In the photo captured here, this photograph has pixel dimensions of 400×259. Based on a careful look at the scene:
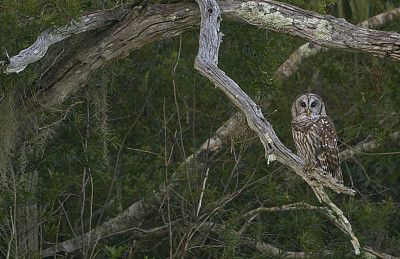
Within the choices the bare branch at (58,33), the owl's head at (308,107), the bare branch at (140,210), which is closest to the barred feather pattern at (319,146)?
the owl's head at (308,107)

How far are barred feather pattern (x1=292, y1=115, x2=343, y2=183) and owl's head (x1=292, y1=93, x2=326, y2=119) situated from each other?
0.46 ft

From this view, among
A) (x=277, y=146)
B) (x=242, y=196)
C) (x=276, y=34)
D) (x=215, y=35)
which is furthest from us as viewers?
(x=242, y=196)

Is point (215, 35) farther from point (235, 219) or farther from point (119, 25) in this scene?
point (235, 219)

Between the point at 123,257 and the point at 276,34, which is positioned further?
the point at 123,257

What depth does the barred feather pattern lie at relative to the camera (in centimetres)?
529

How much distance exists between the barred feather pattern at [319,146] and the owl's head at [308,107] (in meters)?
0.14

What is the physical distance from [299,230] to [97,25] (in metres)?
2.45

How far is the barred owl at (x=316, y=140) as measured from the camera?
5.29m

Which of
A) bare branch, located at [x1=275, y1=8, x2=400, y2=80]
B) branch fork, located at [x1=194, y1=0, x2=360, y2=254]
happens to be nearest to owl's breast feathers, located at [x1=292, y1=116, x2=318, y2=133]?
bare branch, located at [x1=275, y1=8, x2=400, y2=80]

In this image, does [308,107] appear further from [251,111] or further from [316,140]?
[251,111]

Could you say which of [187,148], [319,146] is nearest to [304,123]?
[319,146]

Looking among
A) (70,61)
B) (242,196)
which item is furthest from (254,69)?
(242,196)

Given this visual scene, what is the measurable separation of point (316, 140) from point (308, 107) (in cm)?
36

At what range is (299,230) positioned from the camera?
18.9 ft
